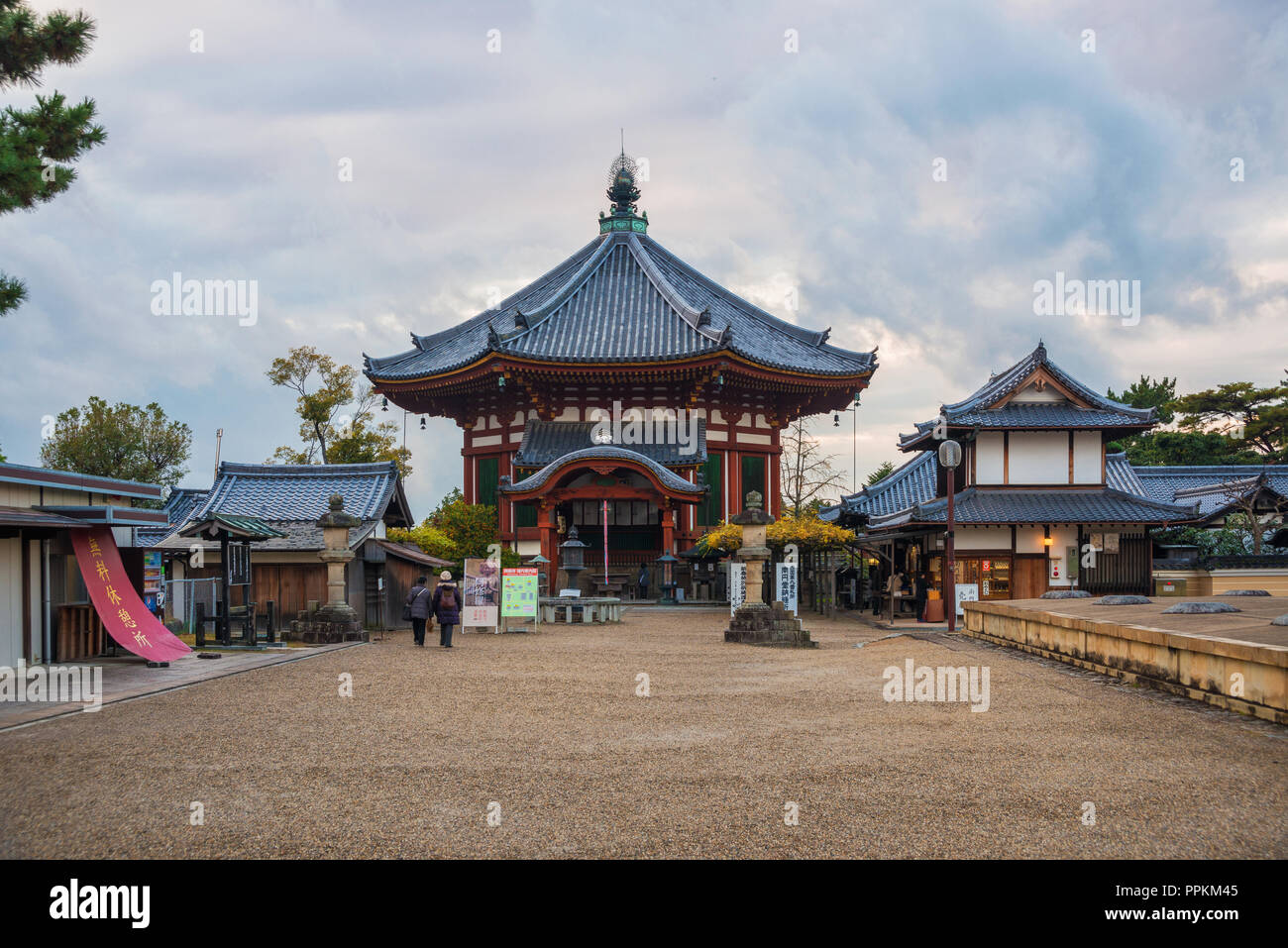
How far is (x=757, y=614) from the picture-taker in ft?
68.2

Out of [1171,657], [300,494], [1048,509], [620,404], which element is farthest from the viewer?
[620,404]

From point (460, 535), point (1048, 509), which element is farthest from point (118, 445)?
point (1048, 509)

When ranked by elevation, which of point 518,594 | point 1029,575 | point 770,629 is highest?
point 518,594

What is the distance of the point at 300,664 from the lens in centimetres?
1652

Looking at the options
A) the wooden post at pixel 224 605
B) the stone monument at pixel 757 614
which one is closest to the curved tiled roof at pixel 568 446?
the stone monument at pixel 757 614

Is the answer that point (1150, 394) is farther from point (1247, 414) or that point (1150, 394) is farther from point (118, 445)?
point (118, 445)

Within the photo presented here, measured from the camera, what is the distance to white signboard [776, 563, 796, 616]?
23.5 meters

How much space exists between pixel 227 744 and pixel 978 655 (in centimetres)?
1192

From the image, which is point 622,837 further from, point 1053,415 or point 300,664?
point 1053,415

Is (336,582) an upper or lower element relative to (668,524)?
lower

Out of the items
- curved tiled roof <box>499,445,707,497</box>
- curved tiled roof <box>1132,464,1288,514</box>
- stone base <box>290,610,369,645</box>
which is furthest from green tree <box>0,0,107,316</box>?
curved tiled roof <box>1132,464,1288,514</box>

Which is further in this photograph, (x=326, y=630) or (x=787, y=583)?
(x=787, y=583)

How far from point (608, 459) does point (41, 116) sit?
20.2m
